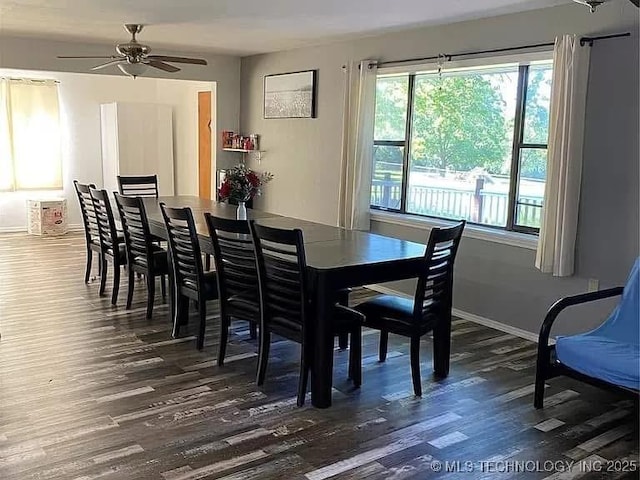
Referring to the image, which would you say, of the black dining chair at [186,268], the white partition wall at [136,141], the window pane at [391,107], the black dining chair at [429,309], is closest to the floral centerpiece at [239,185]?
the black dining chair at [186,268]

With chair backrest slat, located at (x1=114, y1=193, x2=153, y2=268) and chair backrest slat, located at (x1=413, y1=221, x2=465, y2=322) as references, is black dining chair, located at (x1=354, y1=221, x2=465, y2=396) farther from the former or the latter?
chair backrest slat, located at (x1=114, y1=193, x2=153, y2=268)

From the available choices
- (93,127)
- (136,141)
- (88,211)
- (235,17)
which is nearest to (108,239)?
(88,211)

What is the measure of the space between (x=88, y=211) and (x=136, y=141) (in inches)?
135

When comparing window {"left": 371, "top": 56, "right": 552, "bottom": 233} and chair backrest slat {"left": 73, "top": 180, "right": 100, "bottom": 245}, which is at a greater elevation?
window {"left": 371, "top": 56, "right": 552, "bottom": 233}

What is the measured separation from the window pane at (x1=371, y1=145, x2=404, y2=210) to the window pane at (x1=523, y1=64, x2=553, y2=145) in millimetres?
1427

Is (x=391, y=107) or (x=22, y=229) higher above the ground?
(x=391, y=107)

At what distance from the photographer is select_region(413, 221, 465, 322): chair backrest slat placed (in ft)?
11.4

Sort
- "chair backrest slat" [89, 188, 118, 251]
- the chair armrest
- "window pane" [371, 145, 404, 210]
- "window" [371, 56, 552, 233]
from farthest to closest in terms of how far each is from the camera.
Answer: "window pane" [371, 145, 404, 210]
"chair backrest slat" [89, 188, 118, 251]
"window" [371, 56, 552, 233]
the chair armrest

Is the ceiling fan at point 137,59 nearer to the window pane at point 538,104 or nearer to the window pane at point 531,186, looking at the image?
the window pane at point 538,104

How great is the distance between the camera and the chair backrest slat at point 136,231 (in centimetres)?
492

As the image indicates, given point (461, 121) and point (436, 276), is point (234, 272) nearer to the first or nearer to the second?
point (436, 276)

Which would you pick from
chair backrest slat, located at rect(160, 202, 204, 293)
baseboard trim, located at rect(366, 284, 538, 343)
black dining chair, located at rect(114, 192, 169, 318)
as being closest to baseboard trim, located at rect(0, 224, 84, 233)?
black dining chair, located at rect(114, 192, 169, 318)

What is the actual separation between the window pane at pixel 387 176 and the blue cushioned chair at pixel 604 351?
105 inches

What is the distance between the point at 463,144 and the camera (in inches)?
214
